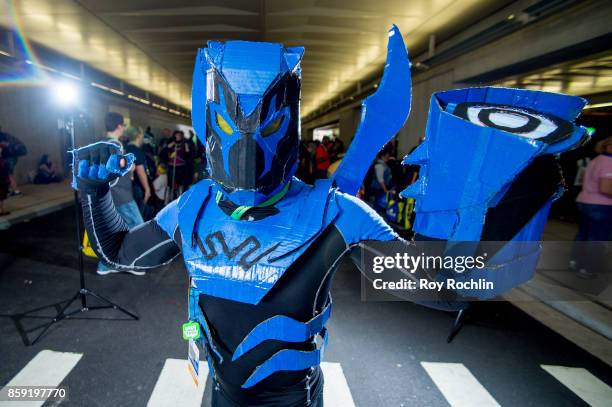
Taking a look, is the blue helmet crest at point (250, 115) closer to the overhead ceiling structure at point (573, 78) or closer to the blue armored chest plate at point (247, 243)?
the blue armored chest plate at point (247, 243)

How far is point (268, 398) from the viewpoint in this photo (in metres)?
1.15

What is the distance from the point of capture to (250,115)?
0.98 metres

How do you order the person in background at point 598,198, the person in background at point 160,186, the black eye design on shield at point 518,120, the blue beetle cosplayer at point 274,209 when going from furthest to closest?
the person in background at point 160,186 < the person in background at point 598,198 < the blue beetle cosplayer at point 274,209 < the black eye design on shield at point 518,120

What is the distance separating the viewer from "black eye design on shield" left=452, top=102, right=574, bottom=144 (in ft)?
2.66

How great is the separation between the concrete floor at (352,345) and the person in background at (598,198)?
1.59 metres

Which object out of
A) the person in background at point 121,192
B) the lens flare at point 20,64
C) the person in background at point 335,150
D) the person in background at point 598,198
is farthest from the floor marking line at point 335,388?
the lens flare at point 20,64

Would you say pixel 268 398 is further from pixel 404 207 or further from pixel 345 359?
pixel 404 207

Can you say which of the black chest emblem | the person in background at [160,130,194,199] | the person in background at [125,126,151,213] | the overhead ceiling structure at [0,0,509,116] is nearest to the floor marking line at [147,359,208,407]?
the black chest emblem

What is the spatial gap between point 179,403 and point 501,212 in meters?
2.39

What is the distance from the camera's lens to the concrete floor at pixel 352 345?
253 cm

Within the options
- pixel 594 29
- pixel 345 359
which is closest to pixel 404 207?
pixel 345 359

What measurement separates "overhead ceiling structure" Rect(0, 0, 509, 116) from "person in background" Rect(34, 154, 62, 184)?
3.72 metres

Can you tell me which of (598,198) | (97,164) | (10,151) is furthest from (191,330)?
(10,151)

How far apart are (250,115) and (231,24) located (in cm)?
788
